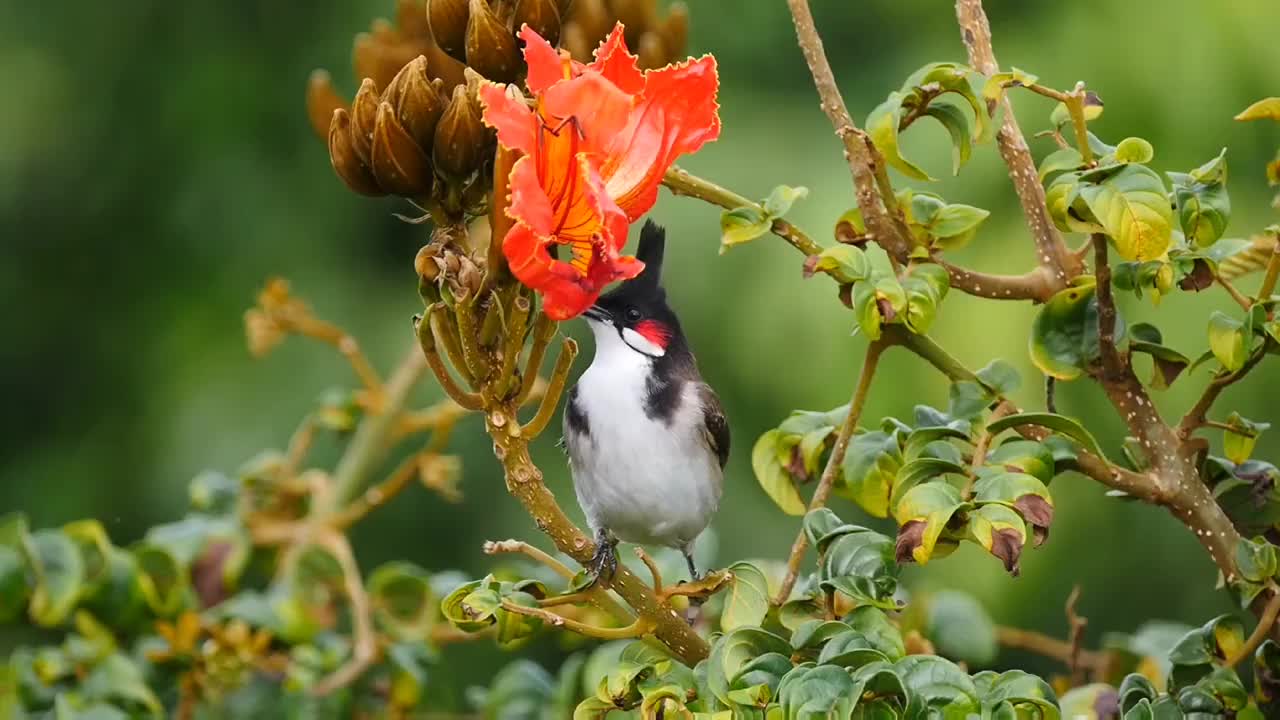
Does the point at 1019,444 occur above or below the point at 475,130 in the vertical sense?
below

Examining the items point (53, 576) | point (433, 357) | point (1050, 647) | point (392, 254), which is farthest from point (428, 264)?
point (392, 254)

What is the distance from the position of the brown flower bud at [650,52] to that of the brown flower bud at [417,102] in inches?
11.7

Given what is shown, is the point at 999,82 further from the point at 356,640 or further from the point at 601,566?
the point at 356,640

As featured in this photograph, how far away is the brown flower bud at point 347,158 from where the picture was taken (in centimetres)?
68

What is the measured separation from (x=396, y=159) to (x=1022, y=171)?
0.32m

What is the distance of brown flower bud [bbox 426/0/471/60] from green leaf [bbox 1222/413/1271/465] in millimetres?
417

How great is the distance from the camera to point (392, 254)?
2.39 metres

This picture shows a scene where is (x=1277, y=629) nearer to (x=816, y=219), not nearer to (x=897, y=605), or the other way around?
(x=897, y=605)

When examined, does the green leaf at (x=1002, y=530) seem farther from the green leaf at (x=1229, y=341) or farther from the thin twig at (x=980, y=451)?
the green leaf at (x=1229, y=341)

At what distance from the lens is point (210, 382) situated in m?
2.21

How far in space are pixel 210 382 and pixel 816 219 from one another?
89 cm

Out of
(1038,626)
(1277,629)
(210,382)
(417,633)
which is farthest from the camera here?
(210,382)

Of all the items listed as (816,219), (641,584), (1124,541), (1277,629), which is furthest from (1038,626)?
(641,584)

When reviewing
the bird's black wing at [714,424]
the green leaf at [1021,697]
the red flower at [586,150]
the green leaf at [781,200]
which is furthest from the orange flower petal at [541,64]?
the bird's black wing at [714,424]
